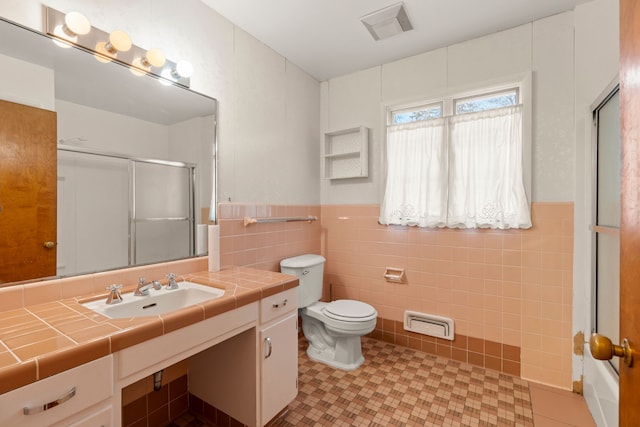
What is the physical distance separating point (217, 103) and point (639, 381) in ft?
7.20

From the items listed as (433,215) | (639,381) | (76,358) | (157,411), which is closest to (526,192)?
(433,215)

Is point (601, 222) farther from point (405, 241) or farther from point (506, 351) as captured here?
point (405, 241)

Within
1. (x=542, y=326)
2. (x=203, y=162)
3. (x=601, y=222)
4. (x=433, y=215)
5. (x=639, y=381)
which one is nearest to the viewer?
(x=639, y=381)

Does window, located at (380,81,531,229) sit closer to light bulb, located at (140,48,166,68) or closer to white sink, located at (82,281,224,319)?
white sink, located at (82,281,224,319)

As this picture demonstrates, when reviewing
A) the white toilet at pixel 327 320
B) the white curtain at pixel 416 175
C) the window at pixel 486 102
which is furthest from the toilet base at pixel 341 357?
the window at pixel 486 102

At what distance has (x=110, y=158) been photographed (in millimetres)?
1467

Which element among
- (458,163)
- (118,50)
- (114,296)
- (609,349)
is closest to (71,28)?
(118,50)

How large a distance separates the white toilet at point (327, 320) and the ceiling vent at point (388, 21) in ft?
6.10

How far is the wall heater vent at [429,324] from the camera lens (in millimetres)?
2381

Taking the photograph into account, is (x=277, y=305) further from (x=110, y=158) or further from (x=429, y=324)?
(x=429, y=324)

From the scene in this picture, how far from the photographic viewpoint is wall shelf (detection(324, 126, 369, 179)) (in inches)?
106

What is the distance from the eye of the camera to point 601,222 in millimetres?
1751

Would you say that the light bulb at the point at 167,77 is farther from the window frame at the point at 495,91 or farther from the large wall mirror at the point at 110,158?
the window frame at the point at 495,91

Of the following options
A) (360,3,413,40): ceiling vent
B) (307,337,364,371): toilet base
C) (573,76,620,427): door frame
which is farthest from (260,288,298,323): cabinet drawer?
(360,3,413,40): ceiling vent
